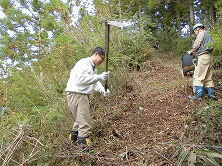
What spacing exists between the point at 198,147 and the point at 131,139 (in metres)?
1.33

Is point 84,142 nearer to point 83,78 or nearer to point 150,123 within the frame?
point 83,78

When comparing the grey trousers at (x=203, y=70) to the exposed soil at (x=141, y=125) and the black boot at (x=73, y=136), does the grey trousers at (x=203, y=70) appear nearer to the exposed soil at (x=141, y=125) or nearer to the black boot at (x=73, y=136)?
the exposed soil at (x=141, y=125)

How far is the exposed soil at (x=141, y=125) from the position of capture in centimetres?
275

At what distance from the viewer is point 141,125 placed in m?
3.85

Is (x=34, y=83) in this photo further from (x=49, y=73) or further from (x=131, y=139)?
(x=131, y=139)

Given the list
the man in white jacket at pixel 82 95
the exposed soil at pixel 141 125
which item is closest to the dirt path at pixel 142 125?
the exposed soil at pixel 141 125

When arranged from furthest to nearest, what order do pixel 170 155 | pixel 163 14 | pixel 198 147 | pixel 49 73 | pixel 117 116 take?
pixel 163 14 < pixel 49 73 < pixel 117 116 < pixel 170 155 < pixel 198 147

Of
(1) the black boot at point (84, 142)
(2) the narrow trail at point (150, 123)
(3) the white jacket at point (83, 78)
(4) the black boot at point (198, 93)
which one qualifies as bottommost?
(1) the black boot at point (84, 142)

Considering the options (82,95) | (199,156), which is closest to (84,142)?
(82,95)

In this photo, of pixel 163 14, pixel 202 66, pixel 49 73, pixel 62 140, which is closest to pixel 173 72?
pixel 202 66

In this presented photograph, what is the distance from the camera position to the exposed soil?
9.04 ft

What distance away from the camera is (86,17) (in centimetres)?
574

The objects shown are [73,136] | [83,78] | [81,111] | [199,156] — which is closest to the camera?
[199,156]

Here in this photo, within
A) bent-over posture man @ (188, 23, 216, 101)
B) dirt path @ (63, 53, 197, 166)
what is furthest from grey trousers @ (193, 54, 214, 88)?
dirt path @ (63, 53, 197, 166)
